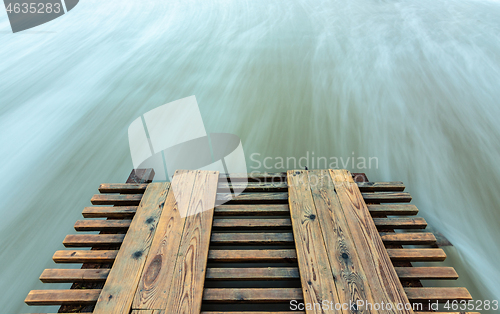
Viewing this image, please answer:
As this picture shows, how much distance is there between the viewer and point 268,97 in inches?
119

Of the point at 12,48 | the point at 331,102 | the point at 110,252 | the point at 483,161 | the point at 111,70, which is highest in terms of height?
the point at 12,48

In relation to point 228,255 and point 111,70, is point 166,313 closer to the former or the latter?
point 228,255

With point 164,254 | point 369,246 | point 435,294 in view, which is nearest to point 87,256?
point 164,254

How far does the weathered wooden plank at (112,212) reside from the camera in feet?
4.82

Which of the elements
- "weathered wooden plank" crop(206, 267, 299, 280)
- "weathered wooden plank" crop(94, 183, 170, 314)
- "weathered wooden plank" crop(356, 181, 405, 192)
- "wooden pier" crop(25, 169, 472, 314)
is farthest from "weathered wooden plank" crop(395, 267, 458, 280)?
"weathered wooden plank" crop(94, 183, 170, 314)

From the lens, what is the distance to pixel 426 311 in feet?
3.45

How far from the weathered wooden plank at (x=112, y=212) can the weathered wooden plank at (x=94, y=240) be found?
14 centimetres

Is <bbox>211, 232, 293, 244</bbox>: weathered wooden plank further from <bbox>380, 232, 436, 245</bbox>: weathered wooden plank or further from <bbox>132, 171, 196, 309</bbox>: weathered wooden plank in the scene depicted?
<bbox>380, 232, 436, 245</bbox>: weathered wooden plank

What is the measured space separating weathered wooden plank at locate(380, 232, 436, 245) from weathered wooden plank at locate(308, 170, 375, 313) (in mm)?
193

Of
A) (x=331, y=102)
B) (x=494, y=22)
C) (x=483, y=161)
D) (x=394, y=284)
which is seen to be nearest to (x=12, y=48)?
(x=331, y=102)

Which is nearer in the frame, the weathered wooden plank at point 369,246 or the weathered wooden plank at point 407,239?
the weathered wooden plank at point 369,246

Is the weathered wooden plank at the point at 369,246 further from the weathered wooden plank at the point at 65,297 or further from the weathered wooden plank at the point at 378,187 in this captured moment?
the weathered wooden plank at the point at 65,297

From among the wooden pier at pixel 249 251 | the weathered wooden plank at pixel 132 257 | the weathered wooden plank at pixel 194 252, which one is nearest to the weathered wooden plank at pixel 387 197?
the wooden pier at pixel 249 251

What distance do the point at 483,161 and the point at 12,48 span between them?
5063 mm
